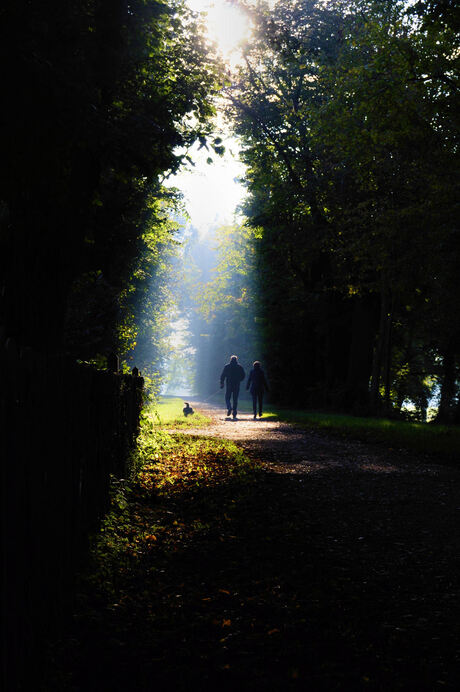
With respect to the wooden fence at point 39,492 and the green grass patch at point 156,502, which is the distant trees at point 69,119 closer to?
the green grass patch at point 156,502

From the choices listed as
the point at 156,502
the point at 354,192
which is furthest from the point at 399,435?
the point at 354,192

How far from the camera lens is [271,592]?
439 cm

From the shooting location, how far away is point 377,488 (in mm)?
8273

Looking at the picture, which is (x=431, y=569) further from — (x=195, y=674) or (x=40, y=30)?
(x=40, y=30)

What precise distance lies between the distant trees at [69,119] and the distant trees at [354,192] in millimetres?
3074

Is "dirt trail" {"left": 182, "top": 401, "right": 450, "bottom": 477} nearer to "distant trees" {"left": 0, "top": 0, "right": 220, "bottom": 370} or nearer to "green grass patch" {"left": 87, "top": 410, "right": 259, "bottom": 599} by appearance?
"green grass patch" {"left": 87, "top": 410, "right": 259, "bottom": 599}

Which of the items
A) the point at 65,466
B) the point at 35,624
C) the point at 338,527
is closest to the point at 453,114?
the point at 338,527

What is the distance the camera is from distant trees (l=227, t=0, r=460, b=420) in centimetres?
1360

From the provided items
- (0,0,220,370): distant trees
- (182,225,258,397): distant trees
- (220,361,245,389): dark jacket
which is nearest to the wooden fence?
(0,0,220,370): distant trees

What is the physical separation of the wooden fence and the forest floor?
311 millimetres

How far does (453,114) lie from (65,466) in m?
11.6

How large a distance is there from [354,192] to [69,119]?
54.0 ft

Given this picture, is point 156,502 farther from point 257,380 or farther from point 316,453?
point 257,380

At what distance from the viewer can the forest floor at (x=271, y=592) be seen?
3.27 metres
